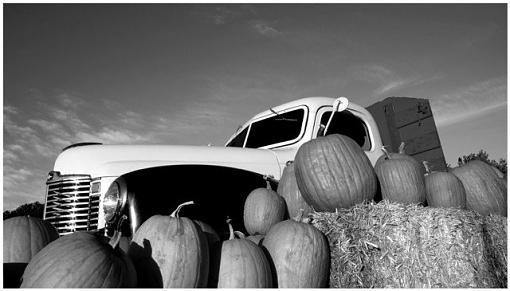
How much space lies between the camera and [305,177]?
3068 millimetres

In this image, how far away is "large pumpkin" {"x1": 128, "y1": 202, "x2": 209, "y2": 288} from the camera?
6.25ft

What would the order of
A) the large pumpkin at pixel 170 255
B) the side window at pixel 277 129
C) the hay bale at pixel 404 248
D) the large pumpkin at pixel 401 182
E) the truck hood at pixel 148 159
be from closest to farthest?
the large pumpkin at pixel 170 255 < the hay bale at pixel 404 248 < the large pumpkin at pixel 401 182 < the truck hood at pixel 148 159 < the side window at pixel 277 129

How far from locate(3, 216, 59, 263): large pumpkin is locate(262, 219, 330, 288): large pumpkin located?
1255mm

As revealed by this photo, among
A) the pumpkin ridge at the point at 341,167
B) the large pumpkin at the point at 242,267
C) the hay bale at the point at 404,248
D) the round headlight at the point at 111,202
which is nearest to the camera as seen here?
the large pumpkin at the point at 242,267

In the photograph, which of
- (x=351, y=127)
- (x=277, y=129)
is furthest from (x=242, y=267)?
(x=351, y=127)

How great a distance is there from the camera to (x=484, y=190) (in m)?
3.53

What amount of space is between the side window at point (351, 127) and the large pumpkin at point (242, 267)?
128 inches

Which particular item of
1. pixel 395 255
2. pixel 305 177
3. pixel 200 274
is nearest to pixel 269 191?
A: pixel 305 177

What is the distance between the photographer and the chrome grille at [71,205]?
12.0 ft

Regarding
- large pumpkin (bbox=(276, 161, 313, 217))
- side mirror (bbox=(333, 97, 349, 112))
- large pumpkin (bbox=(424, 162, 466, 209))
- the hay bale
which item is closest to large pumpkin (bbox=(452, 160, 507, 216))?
large pumpkin (bbox=(424, 162, 466, 209))

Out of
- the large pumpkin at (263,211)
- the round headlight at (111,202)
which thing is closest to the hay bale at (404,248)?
the large pumpkin at (263,211)

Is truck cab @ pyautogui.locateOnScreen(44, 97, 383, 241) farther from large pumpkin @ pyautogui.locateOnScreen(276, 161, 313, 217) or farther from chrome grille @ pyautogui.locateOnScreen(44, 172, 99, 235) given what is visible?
large pumpkin @ pyautogui.locateOnScreen(276, 161, 313, 217)

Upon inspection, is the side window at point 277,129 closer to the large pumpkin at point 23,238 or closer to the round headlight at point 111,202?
the round headlight at point 111,202

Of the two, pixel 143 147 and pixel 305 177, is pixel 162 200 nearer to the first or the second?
pixel 143 147
